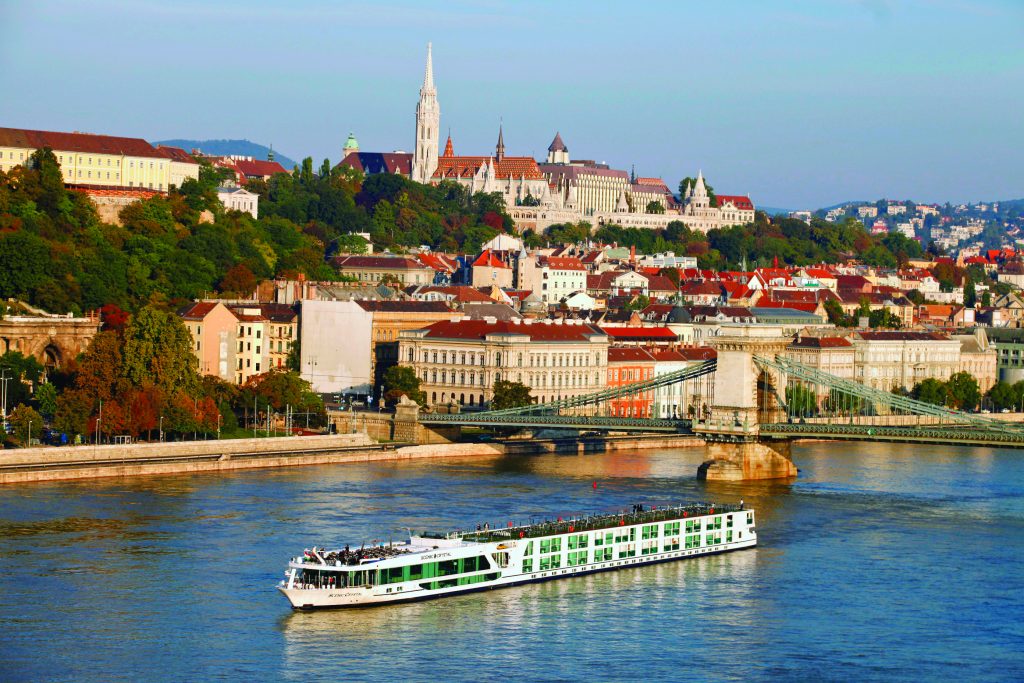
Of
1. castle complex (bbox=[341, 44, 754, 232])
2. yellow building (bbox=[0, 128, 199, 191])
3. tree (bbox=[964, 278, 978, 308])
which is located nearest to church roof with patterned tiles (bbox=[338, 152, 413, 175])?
castle complex (bbox=[341, 44, 754, 232])

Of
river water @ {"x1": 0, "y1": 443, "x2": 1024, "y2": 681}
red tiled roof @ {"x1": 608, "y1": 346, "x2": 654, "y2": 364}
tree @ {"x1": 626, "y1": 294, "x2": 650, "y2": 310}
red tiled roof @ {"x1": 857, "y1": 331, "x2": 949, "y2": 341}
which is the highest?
tree @ {"x1": 626, "y1": 294, "x2": 650, "y2": 310}

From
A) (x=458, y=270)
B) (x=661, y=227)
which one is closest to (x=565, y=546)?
(x=458, y=270)

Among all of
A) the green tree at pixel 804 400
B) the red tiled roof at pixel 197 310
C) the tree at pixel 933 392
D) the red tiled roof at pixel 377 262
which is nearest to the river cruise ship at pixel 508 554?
the green tree at pixel 804 400

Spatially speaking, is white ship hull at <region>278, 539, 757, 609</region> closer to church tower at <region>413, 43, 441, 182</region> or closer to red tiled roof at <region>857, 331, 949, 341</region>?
red tiled roof at <region>857, 331, 949, 341</region>

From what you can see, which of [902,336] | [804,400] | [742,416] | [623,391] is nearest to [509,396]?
[623,391]

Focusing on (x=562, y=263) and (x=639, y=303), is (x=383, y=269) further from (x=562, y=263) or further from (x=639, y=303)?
(x=562, y=263)
